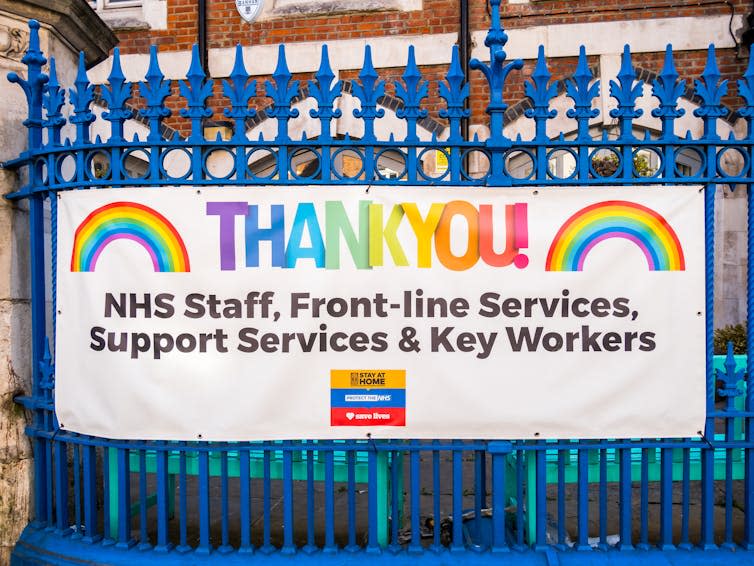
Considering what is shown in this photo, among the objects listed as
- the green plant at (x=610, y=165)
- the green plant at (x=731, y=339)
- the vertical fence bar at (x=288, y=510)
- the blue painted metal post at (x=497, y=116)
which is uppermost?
the green plant at (x=610, y=165)

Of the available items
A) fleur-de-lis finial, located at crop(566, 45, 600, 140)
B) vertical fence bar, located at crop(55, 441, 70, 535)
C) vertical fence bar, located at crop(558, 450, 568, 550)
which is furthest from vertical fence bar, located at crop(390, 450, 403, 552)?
fleur-de-lis finial, located at crop(566, 45, 600, 140)

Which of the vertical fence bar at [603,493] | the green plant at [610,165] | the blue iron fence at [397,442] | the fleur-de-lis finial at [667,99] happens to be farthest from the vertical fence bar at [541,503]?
the green plant at [610,165]

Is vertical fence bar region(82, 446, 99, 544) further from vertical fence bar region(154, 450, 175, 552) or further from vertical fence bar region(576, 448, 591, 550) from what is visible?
vertical fence bar region(576, 448, 591, 550)

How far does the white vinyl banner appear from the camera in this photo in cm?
320

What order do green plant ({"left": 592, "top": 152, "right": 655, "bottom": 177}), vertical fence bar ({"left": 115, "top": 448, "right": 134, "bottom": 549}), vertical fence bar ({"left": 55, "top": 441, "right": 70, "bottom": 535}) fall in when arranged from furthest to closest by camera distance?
green plant ({"left": 592, "top": 152, "right": 655, "bottom": 177})
vertical fence bar ({"left": 55, "top": 441, "right": 70, "bottom": 535})
vertical fence bar ({"left": 115, "top": 448, "right": 134, "bottom": 549})

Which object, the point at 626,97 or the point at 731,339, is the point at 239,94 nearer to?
the point at 626,97

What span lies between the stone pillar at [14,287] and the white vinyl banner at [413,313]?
767 mm

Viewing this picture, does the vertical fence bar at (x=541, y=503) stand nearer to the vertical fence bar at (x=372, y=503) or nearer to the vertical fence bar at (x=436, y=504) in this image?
the vertical fence bar at (x=436, y=504)

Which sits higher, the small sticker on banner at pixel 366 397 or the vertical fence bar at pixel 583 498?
the small sticker on banner at pixel 366 397

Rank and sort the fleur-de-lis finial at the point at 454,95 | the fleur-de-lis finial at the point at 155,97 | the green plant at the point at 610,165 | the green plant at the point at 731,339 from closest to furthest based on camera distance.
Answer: the fleur-de-lis finial at the point at 454,95 → the fleur-de-lis finial at the point at 155,97 → the green plant at the point at 731,339 → the green plant at the point at 610,165

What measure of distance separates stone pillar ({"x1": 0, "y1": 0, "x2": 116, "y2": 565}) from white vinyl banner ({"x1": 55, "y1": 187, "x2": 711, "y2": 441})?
0.77m

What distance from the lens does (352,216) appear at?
3223 millimetres

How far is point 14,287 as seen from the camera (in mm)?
3566

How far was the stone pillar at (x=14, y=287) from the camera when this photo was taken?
11.6 ft
